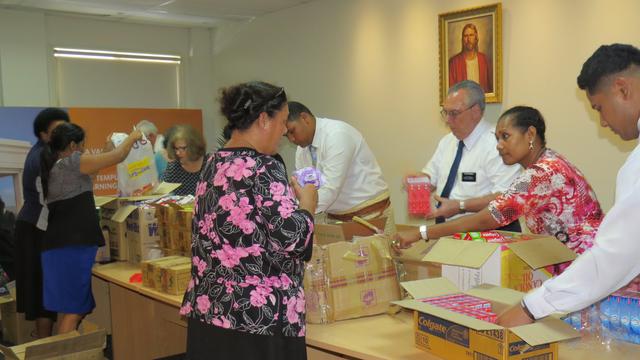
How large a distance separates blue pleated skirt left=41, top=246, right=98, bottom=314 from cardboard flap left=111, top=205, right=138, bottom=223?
267 mm

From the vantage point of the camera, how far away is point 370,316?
2.35 m

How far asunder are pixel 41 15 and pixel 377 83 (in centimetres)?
377

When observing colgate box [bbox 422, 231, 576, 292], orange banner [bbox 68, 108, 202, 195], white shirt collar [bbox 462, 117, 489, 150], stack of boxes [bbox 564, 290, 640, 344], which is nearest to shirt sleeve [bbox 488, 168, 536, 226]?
colgate box [bbox 422, 231, 576, 292]

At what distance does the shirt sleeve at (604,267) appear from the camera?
4.83 ft

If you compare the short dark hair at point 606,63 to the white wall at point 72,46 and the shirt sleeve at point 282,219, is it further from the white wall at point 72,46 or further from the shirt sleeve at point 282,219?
the white wall at point 72,46

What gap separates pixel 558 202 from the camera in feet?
7.32

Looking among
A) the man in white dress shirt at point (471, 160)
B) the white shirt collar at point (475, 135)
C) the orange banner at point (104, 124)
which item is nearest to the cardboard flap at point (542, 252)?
the man in white dress shirt at point (471, 160)

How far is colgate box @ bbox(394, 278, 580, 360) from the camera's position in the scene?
1.66m

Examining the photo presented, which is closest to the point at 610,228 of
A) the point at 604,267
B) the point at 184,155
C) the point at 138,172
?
the point at 604,267

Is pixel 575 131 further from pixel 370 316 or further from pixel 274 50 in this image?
pixel 274 50

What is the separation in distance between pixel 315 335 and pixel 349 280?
0.26 meters

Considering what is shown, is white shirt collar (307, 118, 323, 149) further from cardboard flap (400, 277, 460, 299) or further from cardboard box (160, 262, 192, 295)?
cardboard flap (400, 277, 460, 299)

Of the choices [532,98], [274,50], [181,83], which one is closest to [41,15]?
[181,83]

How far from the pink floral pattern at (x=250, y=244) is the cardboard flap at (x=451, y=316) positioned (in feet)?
1.15
